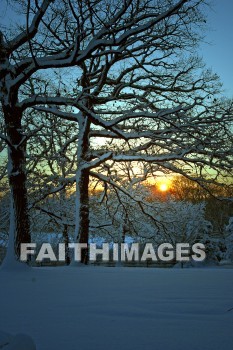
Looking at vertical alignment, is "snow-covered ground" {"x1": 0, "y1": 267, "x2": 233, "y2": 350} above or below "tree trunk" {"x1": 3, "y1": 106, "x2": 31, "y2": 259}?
below

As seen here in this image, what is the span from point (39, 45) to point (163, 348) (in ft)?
35.0

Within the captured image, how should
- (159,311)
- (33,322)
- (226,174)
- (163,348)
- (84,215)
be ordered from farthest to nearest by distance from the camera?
1. (84,215)
2. (226,174)
3. (159,311)
4. (33,322)
5. (163,348)

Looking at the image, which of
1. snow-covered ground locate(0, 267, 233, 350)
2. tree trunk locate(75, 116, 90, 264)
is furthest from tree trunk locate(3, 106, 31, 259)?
snow-covered ground locate(0, 267, 233, 350)

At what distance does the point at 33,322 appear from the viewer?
109 inches

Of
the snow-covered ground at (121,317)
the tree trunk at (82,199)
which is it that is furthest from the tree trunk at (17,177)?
the snow-covered ground at (121,317)

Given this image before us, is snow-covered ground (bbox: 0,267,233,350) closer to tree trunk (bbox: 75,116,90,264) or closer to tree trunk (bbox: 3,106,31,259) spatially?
tree trunk (bbox: 3,106,31,259)

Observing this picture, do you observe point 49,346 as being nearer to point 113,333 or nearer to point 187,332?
point 113,333


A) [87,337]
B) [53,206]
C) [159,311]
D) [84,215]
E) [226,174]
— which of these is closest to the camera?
[87,337]

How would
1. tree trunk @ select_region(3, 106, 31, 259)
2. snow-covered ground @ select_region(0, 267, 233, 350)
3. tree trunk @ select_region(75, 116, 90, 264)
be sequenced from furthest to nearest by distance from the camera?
tree trunk @ select_region(75, 116, 90, 264), tree trunk @ select_region(3, 106, 31, 259), snow-covered ground @ select_region(0, 267, 233, 350)

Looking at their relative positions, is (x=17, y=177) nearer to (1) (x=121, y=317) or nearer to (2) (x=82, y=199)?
(2) (x=82, y=199)

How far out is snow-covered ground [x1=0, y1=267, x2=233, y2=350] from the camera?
220 cm

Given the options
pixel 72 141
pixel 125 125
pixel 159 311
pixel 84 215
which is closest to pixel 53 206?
pixel 72 141

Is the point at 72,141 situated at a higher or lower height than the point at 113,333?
higher

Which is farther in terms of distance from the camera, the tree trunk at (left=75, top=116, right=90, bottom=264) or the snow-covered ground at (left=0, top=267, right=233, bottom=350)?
the tree trunk at (left=75, top=116, right=90, bottom=264)
